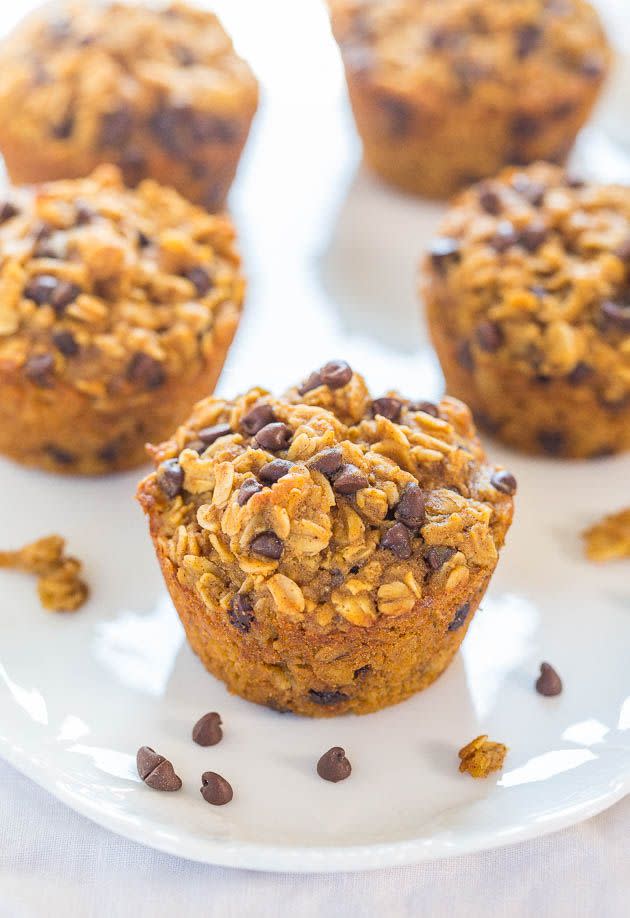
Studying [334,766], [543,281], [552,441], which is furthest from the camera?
[552,441]

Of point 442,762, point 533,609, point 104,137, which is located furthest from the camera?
point 104,137

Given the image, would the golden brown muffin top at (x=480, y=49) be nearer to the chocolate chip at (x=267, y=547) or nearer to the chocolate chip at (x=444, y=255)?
the chocolate chip at (x=444, y=255)

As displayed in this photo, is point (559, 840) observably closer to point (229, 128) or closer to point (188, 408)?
point (188, 408)

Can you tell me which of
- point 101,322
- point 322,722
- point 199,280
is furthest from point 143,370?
point 322,722

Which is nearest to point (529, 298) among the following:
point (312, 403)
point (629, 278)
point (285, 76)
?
point (629, 278)

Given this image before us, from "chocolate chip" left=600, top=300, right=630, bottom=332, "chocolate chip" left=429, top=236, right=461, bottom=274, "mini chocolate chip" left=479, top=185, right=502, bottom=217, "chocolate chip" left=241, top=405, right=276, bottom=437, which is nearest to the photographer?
"chocolate chip" left=241, top=405, right=276, bottom=437

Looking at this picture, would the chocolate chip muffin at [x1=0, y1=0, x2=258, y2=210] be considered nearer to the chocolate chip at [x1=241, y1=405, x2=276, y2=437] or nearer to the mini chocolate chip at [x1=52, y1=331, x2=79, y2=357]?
the mini chocolate chip at [x1=52, y1=331, x2=79, y2=357]

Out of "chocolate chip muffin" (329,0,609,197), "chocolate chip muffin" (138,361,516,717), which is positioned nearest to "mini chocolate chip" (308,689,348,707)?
"chocolate chip muffin" (138,361,516,717)

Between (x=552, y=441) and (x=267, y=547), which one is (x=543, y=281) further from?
(x=267, y=547)
